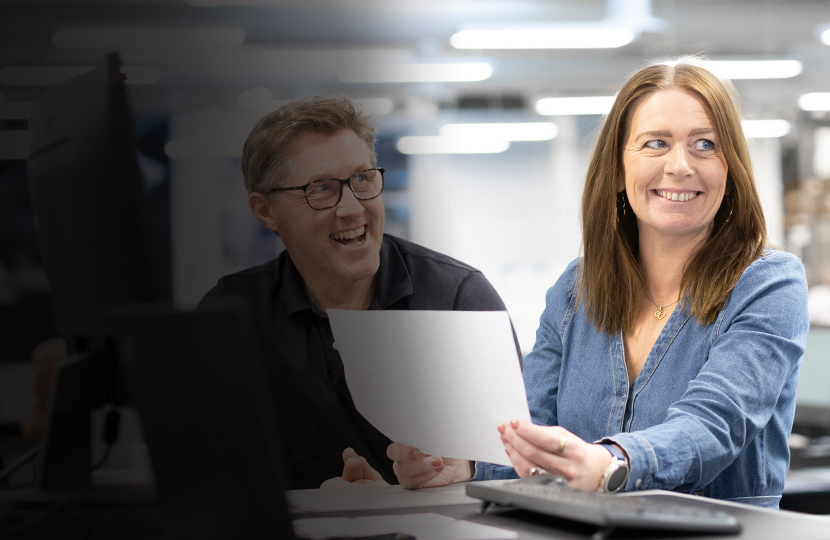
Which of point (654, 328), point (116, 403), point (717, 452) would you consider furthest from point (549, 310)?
point (116, 403)

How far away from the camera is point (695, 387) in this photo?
1.06 meters

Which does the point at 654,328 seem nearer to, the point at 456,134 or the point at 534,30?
the point at 456,134

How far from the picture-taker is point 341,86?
146 centimetres

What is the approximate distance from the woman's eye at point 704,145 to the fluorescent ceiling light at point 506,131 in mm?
2615

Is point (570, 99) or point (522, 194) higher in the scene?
point (570, 99)

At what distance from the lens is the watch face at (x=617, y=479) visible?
3.01ft

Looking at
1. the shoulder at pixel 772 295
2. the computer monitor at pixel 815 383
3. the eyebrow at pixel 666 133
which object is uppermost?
the eyebrow at pixel 666 133

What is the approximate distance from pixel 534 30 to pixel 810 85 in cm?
175

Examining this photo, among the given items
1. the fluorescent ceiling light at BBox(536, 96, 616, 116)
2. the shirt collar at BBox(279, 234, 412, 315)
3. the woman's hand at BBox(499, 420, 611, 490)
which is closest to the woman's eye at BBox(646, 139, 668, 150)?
the shirt collar at BBox(279, 234, 412, 315)

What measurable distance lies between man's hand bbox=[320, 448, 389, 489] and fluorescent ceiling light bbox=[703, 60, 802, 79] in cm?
407

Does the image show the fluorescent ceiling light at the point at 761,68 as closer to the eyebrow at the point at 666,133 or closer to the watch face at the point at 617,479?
the eyebrow at the point at 666,133

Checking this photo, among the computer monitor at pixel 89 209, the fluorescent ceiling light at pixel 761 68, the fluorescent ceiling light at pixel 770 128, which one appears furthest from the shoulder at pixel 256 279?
the fluorescent ceiling light at pixel 761 68

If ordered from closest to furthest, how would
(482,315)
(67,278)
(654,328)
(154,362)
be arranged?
(154,362) < (67,278) < (482,315) < (654,328)

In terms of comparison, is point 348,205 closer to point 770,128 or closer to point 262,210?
point 262,210
